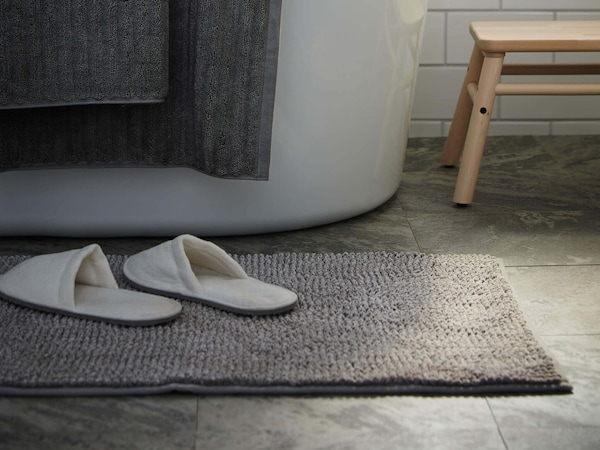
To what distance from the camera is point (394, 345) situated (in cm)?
121

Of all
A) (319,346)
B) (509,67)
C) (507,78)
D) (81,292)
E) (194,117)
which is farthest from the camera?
(507,78)

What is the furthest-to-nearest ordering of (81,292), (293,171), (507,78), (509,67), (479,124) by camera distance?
(507,78) → (509,67) → (479,124) → (293,171) → (81,292)

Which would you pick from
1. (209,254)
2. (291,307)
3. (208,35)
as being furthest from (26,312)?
(208,35)

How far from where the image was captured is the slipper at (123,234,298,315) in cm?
131

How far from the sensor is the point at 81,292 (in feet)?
4.39

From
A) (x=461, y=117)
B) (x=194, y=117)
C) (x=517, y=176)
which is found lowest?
(x=517, y=176)

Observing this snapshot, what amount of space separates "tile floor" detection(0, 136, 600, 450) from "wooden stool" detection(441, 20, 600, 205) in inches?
4.6

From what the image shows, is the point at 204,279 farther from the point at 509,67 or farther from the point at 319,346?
the point at 509,67

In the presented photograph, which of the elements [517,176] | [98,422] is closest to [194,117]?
[98,422]

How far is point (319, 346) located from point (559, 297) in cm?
42

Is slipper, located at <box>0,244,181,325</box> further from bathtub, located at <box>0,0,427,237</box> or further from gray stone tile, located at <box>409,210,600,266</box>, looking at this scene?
gray stone tile, located at <box>409,210,600,266</box>

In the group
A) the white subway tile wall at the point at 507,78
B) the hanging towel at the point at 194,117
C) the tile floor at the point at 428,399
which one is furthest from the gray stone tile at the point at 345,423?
the white subway tile wall at the point at 507,78

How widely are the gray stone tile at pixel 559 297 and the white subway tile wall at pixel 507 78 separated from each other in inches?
35.4

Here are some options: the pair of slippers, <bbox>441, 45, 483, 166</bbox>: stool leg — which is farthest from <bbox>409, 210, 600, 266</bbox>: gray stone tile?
the pair of slippers
